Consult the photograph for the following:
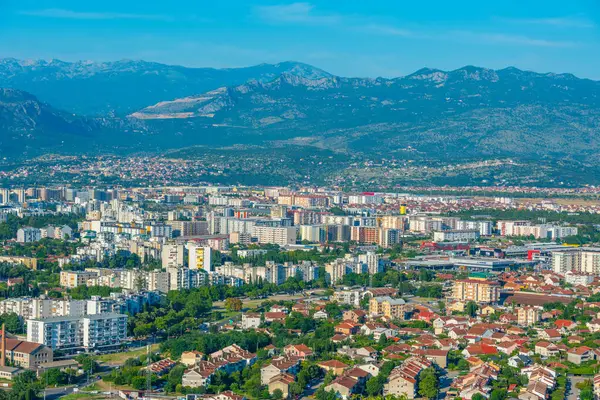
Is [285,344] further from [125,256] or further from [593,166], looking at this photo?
[593,166]

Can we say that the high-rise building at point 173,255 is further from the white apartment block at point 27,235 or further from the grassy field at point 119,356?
the grassy field at point 119,356

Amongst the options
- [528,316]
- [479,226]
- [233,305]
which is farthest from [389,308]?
[479,226]

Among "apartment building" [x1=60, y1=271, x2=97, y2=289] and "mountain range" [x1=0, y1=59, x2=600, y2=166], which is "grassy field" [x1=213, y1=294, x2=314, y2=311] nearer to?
"apartment building" [x1=60, y1=271, x2=97, y2=289]

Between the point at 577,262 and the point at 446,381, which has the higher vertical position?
the point at 577,262

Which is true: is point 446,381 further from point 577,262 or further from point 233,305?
point 577,262

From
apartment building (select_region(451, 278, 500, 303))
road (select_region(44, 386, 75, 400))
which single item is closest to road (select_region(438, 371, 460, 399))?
road (select_region(44, 386, 75, 400))

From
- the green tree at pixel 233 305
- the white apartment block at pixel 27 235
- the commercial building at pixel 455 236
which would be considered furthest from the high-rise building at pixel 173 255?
the commercial building at pixel 455 236

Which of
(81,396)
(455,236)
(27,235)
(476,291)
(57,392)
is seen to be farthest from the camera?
(455,236)
